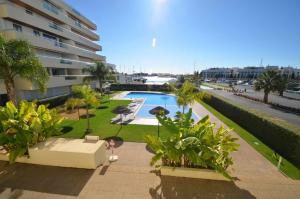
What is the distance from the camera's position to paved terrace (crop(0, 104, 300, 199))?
21.6ft

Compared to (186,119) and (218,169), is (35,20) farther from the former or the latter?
(218,169)

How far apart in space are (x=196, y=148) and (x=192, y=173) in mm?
1213

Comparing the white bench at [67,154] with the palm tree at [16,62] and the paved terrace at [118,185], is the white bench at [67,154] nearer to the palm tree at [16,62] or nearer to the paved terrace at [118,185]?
the paved terrace at [118,185]

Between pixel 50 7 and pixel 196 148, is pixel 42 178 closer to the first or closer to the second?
pixel 196 148

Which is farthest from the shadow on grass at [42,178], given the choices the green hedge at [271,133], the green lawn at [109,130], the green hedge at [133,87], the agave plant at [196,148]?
the green hedge at [133,87]

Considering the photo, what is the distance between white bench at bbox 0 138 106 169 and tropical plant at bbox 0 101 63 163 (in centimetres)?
52

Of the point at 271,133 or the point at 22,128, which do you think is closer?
the point at 22,128

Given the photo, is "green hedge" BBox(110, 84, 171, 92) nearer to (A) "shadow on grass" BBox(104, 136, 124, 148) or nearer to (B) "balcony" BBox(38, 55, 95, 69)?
(B) "balcony" BBox(38, 55, 95, 69)

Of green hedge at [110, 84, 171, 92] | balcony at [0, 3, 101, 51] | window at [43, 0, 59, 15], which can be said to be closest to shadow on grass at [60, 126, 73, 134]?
balcony at [0, 3, 101, 51]

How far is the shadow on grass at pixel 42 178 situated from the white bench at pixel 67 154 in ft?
0.81

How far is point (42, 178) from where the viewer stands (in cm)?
756

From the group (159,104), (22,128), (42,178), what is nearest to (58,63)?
(159,104)

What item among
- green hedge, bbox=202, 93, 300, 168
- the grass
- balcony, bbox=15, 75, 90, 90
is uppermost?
balcony, bbox=15, 75, 90, 90

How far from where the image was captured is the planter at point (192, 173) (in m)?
7.48
